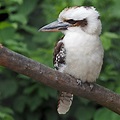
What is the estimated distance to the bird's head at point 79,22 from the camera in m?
3.19

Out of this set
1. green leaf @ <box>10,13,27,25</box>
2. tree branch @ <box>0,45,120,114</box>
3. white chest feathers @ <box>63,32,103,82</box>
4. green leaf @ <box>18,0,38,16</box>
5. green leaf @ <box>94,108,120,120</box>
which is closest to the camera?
tree branch @ <box>0,45,120,114</box>

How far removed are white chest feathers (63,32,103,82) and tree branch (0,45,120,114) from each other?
106mm

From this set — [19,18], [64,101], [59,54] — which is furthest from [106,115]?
[19,18]

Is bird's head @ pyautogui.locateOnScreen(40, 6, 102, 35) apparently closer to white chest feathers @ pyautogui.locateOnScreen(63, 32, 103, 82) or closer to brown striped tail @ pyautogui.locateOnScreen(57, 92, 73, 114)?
white chest feathers @ pyautogui.locateOnScreen(63, 32, 103, 82)

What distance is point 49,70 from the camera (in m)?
2.90

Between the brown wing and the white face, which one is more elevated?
the white face

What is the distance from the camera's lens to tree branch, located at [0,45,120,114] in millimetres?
2818

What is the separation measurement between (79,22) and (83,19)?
1.0 inches

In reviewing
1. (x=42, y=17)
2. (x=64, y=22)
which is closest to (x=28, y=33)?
(x=42, y=17)

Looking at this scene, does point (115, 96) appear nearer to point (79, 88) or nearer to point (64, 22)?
point (79, 88)

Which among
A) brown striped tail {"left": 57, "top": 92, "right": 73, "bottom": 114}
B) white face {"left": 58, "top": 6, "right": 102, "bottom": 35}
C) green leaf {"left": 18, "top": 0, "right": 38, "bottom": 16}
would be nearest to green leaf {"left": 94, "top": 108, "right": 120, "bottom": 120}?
brown striped tail {"left": 57, "top": 92, "right": 73, "bottom": 114}

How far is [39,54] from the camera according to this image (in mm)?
4391

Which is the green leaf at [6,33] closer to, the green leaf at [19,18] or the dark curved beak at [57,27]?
the green leaf at [19,18]

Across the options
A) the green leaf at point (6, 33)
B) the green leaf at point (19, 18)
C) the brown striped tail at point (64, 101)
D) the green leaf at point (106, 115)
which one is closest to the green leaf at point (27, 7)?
the green leaf at point (19, 18)
